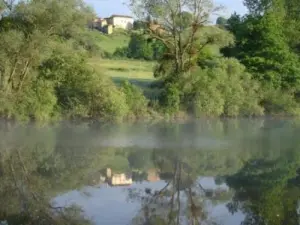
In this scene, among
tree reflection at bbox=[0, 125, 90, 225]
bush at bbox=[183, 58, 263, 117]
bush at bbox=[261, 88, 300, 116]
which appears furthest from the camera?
bush at bbox=[261, 88, 300, 116]

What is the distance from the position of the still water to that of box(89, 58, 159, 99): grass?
8616 millimetres

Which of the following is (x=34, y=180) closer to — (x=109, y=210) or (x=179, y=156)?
(x=109, y=210)

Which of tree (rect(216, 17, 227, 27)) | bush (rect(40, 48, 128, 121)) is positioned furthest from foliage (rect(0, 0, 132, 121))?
tree (rect(216, 17, 227, 27))

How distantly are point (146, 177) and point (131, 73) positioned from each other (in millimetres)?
32478

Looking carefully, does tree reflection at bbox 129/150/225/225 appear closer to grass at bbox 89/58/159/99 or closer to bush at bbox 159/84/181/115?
bush at bbox 159/84/181/115

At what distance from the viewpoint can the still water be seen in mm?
12031

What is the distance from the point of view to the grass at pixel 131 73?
1473 inches

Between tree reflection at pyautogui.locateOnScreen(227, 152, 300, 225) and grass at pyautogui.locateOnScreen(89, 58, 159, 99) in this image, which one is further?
grass at pyautogui.locateOnScreen(89, 58, 159, 99)

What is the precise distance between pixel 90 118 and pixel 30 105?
415 centimetres

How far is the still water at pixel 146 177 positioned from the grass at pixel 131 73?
28.3 feet

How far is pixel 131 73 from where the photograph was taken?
4894 cm

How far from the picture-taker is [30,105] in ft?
105

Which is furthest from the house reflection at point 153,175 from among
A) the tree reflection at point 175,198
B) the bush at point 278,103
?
the bush at point 278,103

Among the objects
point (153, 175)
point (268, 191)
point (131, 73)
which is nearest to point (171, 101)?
point (131, 73)
